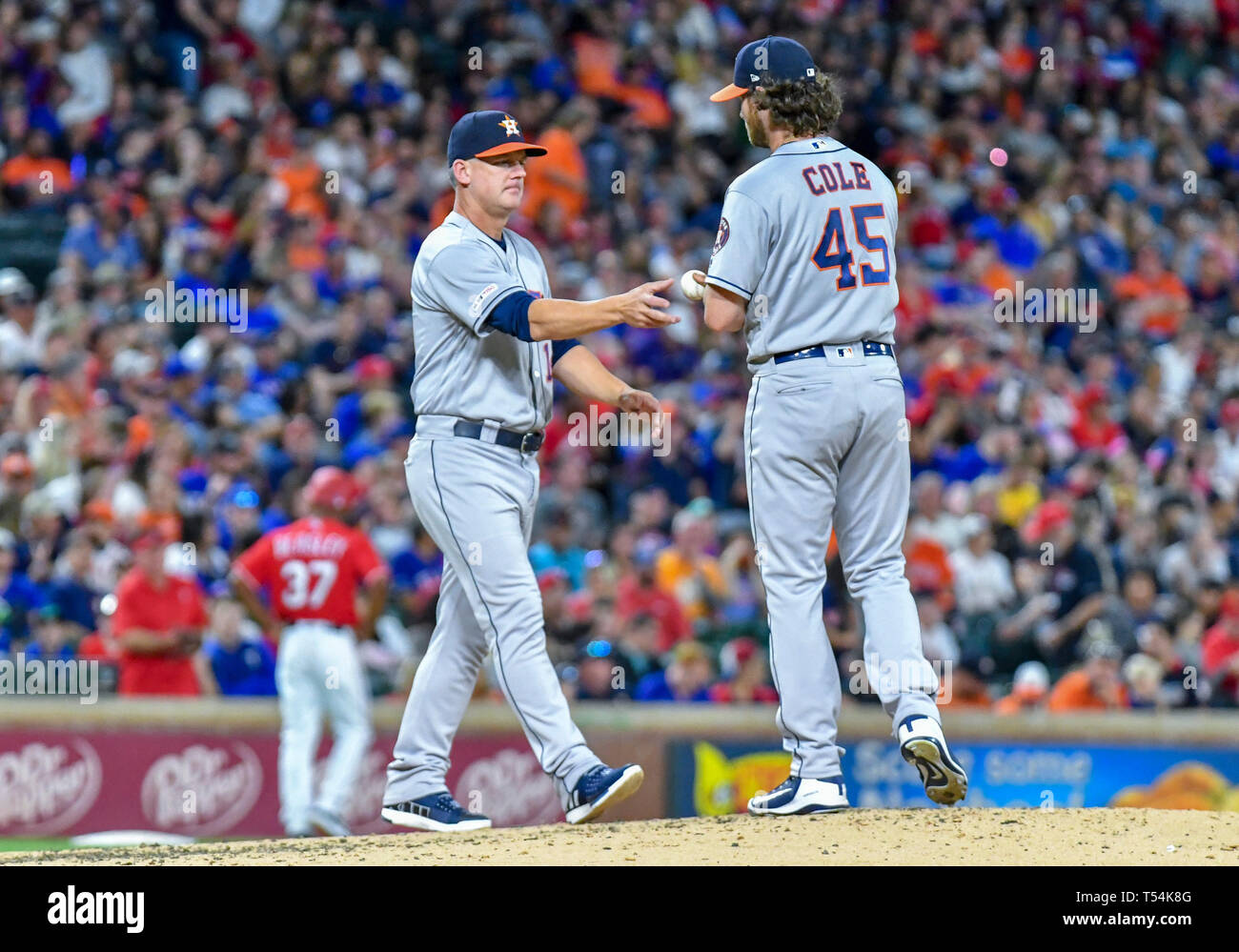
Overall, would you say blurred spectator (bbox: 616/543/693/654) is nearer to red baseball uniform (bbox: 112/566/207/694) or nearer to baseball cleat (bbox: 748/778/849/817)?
red baseball uniform (bbox: 112/566/207/694)

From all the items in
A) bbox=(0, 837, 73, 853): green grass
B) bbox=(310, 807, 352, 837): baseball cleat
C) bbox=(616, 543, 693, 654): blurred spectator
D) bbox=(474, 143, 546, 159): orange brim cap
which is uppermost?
bbox=(474, 143, 546, 159): orange brim cap

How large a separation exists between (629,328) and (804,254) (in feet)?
24.8

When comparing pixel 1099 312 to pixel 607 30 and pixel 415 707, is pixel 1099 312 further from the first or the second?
pixel 415 707

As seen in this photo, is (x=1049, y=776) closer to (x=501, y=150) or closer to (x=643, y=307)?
Answer: (x=643, y=307)

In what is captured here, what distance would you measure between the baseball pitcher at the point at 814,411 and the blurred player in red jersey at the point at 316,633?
14.1ft

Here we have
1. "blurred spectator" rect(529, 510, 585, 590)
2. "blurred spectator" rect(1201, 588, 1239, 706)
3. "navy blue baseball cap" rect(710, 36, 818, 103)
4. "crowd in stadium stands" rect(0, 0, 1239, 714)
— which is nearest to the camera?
"navy blue baseball cap" rect(710, 36, 818, 103)

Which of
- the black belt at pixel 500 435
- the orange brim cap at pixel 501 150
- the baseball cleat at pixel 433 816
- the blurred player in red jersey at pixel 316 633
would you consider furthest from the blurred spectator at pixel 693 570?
the orange brim cap at pixel 501 150

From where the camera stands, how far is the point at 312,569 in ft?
30.3

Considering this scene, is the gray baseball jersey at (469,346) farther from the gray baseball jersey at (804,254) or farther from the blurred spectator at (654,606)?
the blurred spectator at (654,606)

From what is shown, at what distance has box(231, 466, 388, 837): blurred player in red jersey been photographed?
9.14m

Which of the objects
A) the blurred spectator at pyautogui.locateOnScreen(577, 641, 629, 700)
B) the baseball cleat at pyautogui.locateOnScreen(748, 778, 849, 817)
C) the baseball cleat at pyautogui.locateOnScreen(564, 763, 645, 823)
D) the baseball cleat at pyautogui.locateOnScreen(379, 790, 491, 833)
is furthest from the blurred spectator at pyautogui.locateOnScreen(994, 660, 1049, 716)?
the baseball cleat at pyautogui.locateOnScreen(564, 763, 645, 823)

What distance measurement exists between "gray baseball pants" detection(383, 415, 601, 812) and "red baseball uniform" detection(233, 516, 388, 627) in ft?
12.1
